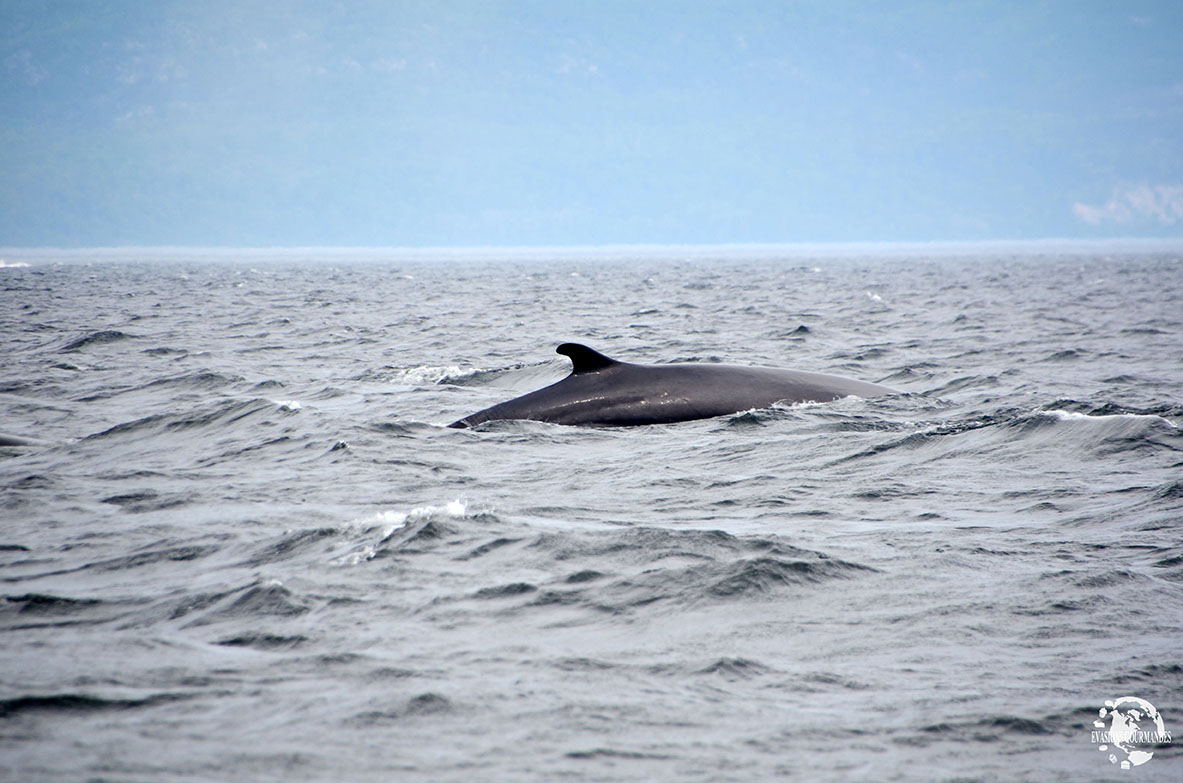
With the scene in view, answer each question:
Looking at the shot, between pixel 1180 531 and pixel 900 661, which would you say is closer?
pixel 900 661

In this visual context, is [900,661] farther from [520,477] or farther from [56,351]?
[56,351]

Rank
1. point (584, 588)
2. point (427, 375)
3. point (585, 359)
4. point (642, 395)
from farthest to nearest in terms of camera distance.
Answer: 1. point (427, 375)
2. point (642, 395)
3. point (585, 359)
4. point (584, 588)

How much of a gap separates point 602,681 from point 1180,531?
12.4 feet

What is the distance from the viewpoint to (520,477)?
322 inches

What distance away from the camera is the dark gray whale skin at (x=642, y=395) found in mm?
10266

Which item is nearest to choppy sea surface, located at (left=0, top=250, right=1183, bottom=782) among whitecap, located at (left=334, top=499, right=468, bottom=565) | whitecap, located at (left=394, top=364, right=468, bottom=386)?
whitecap, located at (left=334, top=499, right=468, bottom=565)

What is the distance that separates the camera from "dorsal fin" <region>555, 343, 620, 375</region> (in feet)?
Result: 32.8

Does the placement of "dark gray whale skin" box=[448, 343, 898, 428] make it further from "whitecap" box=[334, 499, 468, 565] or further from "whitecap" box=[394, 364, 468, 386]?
"whitecap" box=[394, 364, 468, 386]

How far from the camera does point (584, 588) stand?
550 cm

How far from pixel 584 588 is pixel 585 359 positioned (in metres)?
4.97

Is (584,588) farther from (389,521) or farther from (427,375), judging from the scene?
(427,375)

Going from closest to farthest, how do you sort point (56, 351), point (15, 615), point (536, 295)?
point (15, 615), point (56, 351), point (536, 295)

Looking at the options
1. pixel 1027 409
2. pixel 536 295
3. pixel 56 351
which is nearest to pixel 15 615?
pixel 1027 409

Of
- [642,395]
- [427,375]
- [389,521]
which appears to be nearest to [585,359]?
[642,395]
